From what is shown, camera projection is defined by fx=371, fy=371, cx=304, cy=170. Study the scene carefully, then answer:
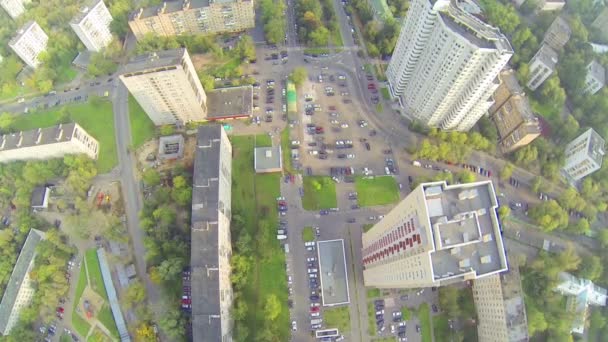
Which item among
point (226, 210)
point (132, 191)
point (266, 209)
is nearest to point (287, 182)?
point (266, 209)

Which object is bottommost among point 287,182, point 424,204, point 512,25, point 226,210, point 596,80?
point 424,204

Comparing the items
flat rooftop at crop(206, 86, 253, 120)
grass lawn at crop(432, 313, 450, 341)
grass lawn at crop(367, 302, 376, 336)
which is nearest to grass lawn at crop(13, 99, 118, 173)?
flat rooftop at crop(206, 86, 253, 120)

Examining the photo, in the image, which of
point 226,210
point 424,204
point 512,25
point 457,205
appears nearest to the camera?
point 424,204

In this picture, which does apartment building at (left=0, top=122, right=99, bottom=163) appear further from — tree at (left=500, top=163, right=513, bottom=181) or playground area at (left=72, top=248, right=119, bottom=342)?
tree at (left=500, top=163, right=513, bottom=181)

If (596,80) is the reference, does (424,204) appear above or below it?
below

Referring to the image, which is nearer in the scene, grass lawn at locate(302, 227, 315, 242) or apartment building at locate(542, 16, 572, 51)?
grass lawn at locate(302, 227, 315, 242)

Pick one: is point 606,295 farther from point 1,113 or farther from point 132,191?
point 1,113

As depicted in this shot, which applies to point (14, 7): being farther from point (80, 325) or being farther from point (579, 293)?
point (579, 293)
